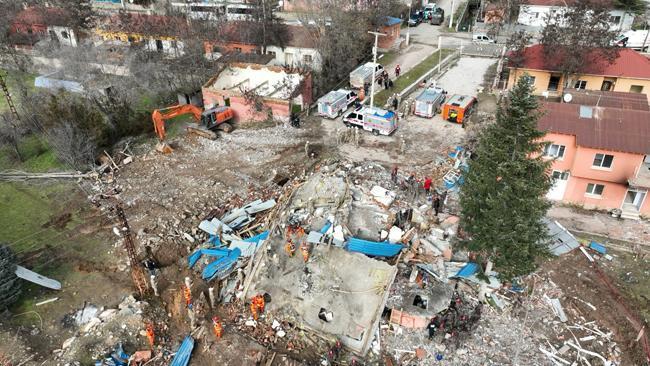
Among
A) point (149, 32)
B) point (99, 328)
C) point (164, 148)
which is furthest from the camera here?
point (149, 32)

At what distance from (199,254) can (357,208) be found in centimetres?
880

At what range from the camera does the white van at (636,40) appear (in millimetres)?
47219

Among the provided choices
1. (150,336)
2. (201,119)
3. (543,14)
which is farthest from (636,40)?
(150,336)

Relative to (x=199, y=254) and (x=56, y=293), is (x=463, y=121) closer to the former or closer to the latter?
(x=199, y=254)

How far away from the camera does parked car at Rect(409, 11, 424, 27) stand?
5863cm

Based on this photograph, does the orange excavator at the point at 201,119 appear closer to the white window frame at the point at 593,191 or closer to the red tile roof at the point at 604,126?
the red tile roof at the point at 604,126

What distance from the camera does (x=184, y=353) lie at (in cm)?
1883

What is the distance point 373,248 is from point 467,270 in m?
4.42

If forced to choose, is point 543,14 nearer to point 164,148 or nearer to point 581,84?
point 581,84

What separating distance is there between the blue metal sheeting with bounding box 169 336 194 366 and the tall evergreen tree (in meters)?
12.6

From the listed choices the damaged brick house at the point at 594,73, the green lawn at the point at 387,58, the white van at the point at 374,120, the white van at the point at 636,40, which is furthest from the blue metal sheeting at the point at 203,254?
the white van at the point at 636,40

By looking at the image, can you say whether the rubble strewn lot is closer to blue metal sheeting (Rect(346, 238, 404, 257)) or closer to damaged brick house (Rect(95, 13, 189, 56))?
blue metal sheeting (Rect(346, 238, 404, 257))

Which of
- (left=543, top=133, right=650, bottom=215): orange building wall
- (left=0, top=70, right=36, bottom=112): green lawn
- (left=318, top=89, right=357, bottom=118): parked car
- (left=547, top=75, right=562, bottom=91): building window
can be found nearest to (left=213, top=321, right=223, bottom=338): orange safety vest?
(left=543, top=133, right=650, bottom=215): orange building wall

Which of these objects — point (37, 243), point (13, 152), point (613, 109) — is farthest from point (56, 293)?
point (613, 109)
